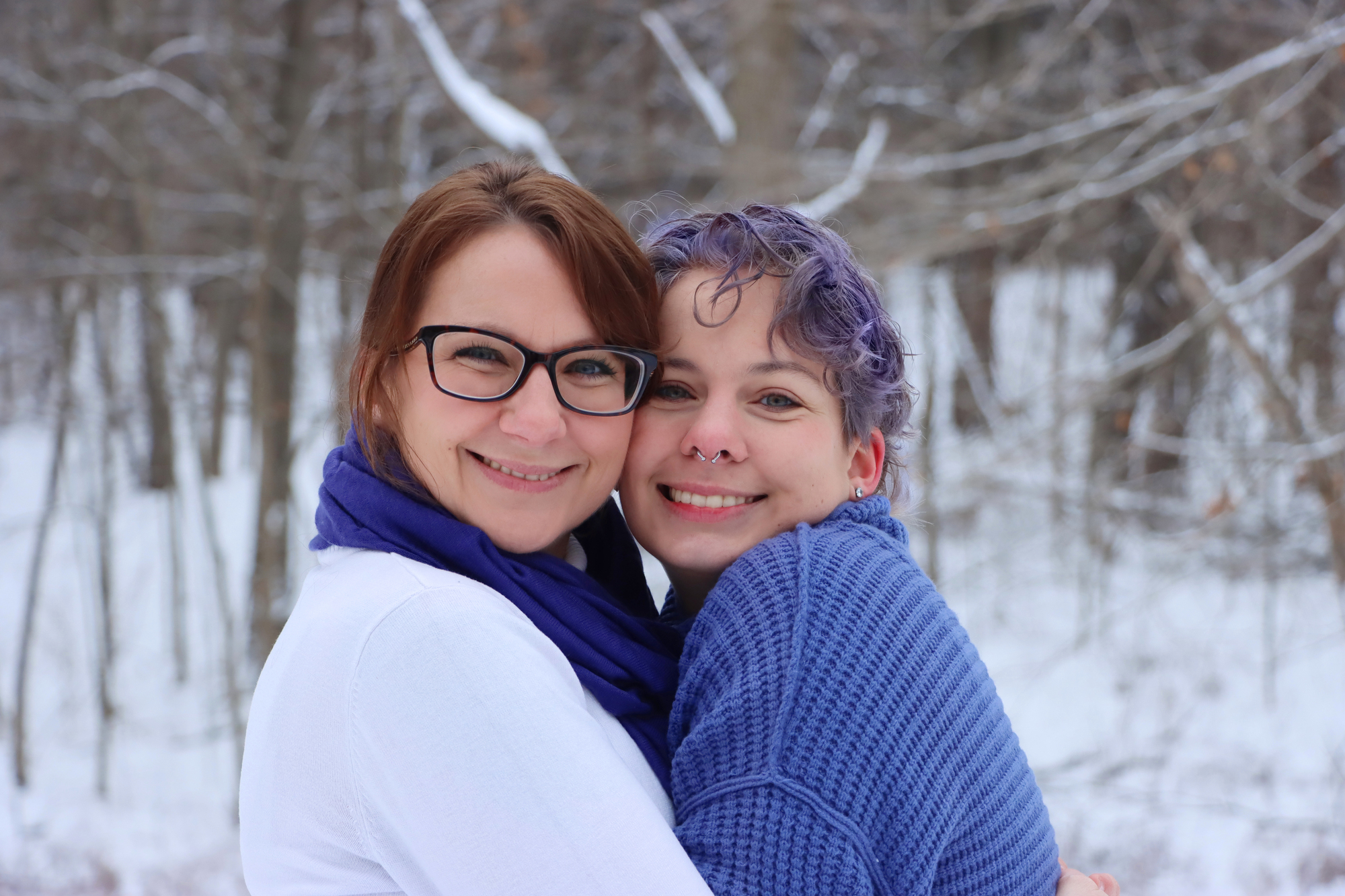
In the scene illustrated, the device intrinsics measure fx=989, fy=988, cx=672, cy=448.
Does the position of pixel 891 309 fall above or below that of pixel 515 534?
above

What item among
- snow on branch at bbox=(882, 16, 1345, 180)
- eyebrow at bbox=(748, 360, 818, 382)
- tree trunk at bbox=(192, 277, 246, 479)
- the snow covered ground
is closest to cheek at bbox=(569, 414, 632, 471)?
eyebrow at bbox=(748, 360, 818, 382)

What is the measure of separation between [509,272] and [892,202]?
4.32 meters

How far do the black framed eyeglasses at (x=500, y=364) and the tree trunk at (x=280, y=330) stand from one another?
498cm

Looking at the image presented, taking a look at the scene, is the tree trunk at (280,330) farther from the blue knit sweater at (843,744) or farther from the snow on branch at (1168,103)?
the blue knit sweater at (843,744)

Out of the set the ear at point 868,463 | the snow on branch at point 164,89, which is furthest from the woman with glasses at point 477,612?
the snow on branch at point 164,89

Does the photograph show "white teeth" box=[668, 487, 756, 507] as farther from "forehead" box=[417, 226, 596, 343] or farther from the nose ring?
"forehead" box=[417, 226, 596, 343]

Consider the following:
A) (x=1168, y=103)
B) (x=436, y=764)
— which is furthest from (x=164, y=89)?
(x=436, y=764)

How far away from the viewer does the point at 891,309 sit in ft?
20.0

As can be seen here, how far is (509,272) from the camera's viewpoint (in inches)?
54.4

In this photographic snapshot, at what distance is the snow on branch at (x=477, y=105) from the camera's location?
4.41 metres

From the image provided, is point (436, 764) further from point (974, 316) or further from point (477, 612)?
point (974, 316)

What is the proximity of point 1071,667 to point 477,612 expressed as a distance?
617 centimetres

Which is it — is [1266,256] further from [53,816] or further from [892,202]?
[53,816]

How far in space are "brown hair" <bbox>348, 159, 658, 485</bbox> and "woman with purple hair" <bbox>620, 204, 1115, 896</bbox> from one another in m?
0.17
